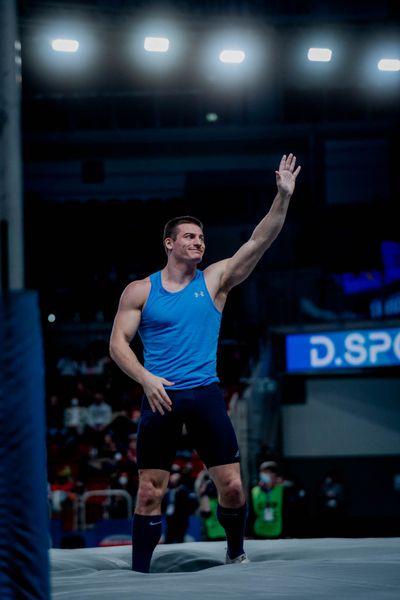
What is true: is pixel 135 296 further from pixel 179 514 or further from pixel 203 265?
pixel 203 265

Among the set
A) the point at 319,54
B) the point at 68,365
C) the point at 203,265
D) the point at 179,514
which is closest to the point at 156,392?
the point at 179,514

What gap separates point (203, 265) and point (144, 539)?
1500cm

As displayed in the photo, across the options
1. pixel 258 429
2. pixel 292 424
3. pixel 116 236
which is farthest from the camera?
pixel 116 236

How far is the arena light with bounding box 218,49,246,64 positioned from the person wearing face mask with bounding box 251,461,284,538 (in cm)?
481

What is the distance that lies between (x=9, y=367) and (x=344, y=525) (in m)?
12.5

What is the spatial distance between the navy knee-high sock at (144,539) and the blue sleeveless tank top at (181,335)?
0.55 m

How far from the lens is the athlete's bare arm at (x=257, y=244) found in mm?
3201

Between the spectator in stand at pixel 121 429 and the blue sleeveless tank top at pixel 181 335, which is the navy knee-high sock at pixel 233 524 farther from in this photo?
the spectator in stand at pixel 121 429

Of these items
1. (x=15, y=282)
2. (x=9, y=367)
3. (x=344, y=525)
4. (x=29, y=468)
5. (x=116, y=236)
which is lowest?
(x=344, y=525)

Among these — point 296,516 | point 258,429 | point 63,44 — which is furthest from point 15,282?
point 258,429

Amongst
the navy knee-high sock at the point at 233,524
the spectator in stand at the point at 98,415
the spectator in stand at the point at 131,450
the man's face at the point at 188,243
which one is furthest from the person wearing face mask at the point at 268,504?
the man's face at the point at 188,243

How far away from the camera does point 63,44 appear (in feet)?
29.1

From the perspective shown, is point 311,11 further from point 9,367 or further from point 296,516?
point 9,367

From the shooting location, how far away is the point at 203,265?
59.3 feet
